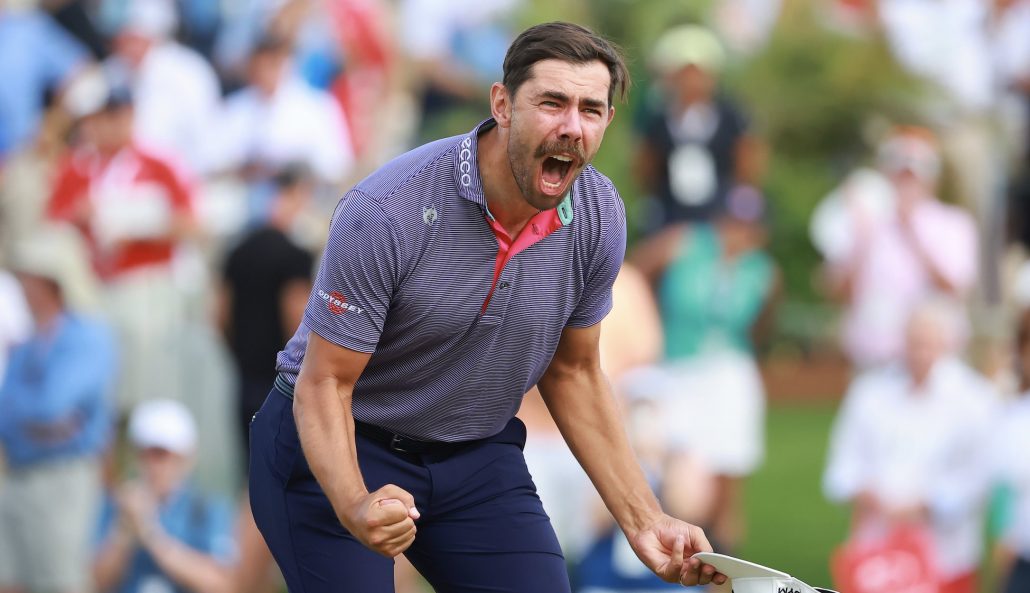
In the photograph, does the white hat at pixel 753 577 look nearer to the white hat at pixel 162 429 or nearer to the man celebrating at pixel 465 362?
the man celebrating at pixel 465 362

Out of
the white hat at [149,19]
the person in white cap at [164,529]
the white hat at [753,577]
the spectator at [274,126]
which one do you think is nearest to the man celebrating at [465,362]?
the white hat at [753,577]

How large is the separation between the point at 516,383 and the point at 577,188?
0.54 m

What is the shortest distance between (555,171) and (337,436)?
0.84m

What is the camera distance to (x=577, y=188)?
4.50 m

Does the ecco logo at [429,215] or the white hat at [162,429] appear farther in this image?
the white hat at [162,429]

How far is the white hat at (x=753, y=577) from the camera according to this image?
4.20 metres

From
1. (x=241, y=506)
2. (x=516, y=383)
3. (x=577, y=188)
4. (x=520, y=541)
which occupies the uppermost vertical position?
(x=577, y=188)

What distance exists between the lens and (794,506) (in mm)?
12594

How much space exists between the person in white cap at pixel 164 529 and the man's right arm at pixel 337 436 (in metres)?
4.55

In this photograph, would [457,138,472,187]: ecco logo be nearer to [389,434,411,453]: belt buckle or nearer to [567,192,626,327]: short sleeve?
[567,192,626,327]: short sleeve

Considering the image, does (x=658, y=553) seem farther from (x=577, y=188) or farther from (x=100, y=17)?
(x=100, y=17)

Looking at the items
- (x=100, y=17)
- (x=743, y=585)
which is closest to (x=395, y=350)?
(x=743, y=585)

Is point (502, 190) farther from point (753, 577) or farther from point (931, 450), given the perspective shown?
point (931, 450)

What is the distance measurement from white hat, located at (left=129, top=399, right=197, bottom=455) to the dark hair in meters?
5.09
